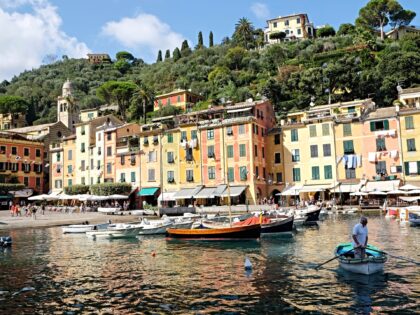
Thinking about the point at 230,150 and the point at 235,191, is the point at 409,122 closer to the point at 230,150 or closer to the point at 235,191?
the point at 230,150

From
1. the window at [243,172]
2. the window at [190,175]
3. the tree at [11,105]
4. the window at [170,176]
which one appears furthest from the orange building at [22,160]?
the window at [243,172]

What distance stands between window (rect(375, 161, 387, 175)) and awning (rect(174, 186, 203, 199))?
80.5ft

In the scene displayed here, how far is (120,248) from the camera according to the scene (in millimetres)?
30000

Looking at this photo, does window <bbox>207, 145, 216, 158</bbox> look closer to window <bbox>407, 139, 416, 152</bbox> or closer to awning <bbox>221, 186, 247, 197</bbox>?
awning <bbox>221, 186, 247, 197</bbox>

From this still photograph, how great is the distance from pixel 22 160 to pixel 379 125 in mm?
61897

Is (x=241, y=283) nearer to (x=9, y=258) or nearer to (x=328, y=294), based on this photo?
(x=328, y=294)

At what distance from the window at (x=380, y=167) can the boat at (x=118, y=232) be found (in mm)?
33978

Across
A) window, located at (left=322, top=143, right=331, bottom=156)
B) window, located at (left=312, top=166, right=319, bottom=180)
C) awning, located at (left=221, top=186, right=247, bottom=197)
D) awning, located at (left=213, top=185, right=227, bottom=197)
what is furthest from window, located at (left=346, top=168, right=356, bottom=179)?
awning, located at (left=213, top=185, right=227, bottom=197)

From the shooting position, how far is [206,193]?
199ft

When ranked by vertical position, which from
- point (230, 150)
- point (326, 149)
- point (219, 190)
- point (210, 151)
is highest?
point (210, 151)

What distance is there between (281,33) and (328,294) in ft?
435

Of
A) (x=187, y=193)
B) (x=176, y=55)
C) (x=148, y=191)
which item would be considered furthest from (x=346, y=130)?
(x=176, y=55)

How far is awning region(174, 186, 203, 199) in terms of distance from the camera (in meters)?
61.6

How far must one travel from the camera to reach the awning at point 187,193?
6157 cm
